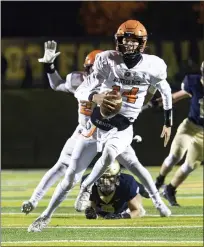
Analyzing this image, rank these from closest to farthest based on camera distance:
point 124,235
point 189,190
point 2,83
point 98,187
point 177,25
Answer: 1. point 124,235
2. point 98,187
3. point 189,190
4. point 2,83
5. point 177,25

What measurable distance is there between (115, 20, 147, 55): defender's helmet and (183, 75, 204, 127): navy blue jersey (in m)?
2.45

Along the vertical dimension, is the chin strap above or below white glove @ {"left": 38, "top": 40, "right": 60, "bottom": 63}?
above

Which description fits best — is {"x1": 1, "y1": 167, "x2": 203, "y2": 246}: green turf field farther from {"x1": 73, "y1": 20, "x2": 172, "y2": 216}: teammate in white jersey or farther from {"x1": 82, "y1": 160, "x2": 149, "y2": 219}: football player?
{"x1": 73, "y1": 20, "x2": 172, "y2": 216}: teammate in white jersey

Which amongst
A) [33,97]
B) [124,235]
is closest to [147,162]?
[33,97]

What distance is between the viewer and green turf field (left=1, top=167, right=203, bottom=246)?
21.4 ft

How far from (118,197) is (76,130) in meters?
0.55

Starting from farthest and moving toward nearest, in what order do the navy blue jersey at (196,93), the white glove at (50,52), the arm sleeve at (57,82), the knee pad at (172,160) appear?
the knee pad at (172,160) → the navy blue jersey at (196,93) → the arm sleeve at (57,82) → the white glove at (50,52)

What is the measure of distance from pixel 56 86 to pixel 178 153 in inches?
56.7

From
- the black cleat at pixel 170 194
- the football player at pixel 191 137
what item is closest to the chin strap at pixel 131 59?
the football player at pixel 191 137

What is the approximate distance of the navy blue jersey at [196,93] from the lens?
8703 mm

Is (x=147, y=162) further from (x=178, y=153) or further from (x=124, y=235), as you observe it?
(x=124, y=235)

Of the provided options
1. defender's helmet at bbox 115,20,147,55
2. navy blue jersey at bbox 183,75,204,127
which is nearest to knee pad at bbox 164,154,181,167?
navy blue jersey at bbox 183,75,204,127

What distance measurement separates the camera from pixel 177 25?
61.0ft

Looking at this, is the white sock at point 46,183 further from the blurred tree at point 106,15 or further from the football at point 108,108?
the blurred tree at point 106,15
